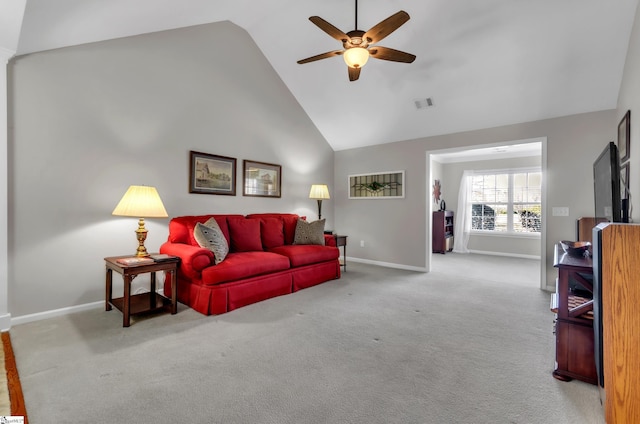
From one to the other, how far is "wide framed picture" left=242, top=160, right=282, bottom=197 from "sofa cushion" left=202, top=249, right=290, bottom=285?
1.38 m

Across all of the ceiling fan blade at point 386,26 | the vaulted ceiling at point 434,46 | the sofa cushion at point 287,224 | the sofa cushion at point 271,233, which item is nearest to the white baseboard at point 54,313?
the sofa cushion at point 271,233

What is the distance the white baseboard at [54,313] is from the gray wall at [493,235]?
7337 millimetres

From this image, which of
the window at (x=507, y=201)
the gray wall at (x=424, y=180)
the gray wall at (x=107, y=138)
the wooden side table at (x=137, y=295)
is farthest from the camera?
the window at (x=507, y=201)

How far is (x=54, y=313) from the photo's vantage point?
2.93 metres

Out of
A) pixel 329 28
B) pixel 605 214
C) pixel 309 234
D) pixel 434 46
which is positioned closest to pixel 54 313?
pixel 309 234

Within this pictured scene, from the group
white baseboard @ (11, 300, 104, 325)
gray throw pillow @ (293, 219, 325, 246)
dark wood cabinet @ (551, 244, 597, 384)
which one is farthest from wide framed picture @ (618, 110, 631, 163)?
white baseboard @ (11, 300, 104, 325)

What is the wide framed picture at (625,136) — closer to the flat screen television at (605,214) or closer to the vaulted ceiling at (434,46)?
the vaulted ceiling at (434,46)

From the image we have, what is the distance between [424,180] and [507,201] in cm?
324

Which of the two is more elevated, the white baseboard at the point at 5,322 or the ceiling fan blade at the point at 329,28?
the ceiling fan blade at the point at 329,28

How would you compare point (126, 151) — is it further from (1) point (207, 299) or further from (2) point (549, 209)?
(2) point (549, 209)

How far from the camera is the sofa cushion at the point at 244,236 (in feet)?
12.7

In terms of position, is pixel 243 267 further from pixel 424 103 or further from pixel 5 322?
pixel 424 103

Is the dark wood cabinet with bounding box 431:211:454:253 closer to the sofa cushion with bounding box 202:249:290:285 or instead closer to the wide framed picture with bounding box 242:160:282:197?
the wide framed picture with bounding box 242:160:282:197

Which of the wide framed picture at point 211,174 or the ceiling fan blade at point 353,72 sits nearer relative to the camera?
the ceiling fan blade at point 353,72
